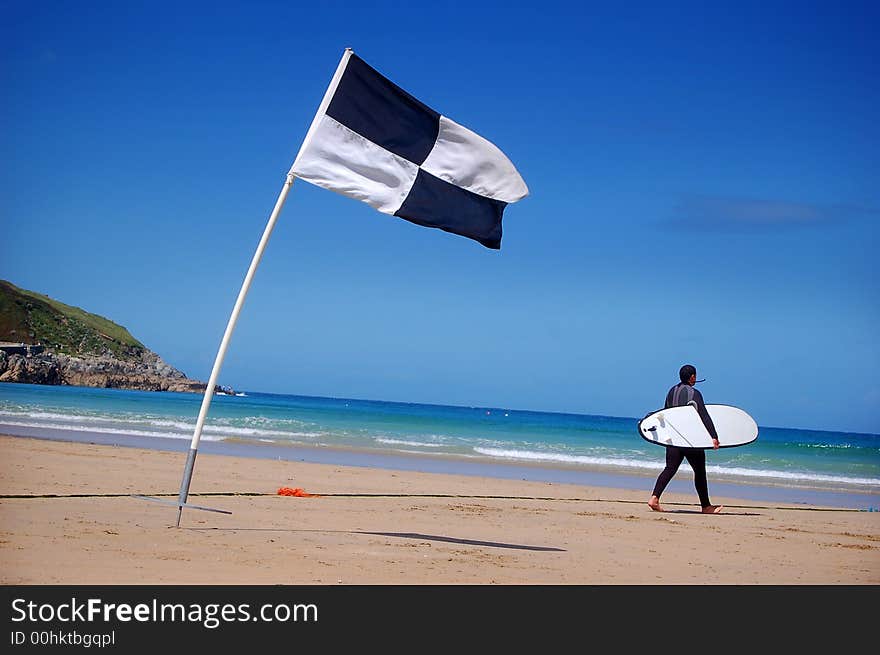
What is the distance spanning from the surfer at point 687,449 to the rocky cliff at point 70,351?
50.6 meters

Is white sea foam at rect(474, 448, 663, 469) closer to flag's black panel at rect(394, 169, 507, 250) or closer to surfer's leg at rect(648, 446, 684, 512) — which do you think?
surfer's leg at rect(648, 446, 684, 512)

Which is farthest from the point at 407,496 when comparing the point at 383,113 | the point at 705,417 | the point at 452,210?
the point at 383,113

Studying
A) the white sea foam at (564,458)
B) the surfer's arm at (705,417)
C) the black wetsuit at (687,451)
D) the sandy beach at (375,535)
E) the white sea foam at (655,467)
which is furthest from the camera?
the white sea foam at (564,458)

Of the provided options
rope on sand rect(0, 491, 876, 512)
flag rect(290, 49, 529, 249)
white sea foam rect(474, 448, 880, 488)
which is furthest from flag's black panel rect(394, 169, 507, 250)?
white sea foam rect(474, 448, 880, 488)

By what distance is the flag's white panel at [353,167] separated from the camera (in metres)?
7.51

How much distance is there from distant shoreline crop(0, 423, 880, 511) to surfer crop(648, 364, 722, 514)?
431 centimetres

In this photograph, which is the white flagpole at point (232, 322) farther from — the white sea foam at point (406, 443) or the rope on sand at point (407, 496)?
the white sea foam at point (406, 443)

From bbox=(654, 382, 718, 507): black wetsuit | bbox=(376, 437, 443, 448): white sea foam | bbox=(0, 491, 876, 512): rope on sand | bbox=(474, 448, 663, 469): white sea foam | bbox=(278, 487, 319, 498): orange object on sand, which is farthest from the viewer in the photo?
bbox=(376, 437, 443, 448): white sea foam

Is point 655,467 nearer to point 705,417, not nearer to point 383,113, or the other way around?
point 705,417

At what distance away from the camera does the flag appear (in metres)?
7.53

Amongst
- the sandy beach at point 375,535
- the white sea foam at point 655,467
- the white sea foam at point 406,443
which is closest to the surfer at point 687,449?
the sandy beach at point 375,535
